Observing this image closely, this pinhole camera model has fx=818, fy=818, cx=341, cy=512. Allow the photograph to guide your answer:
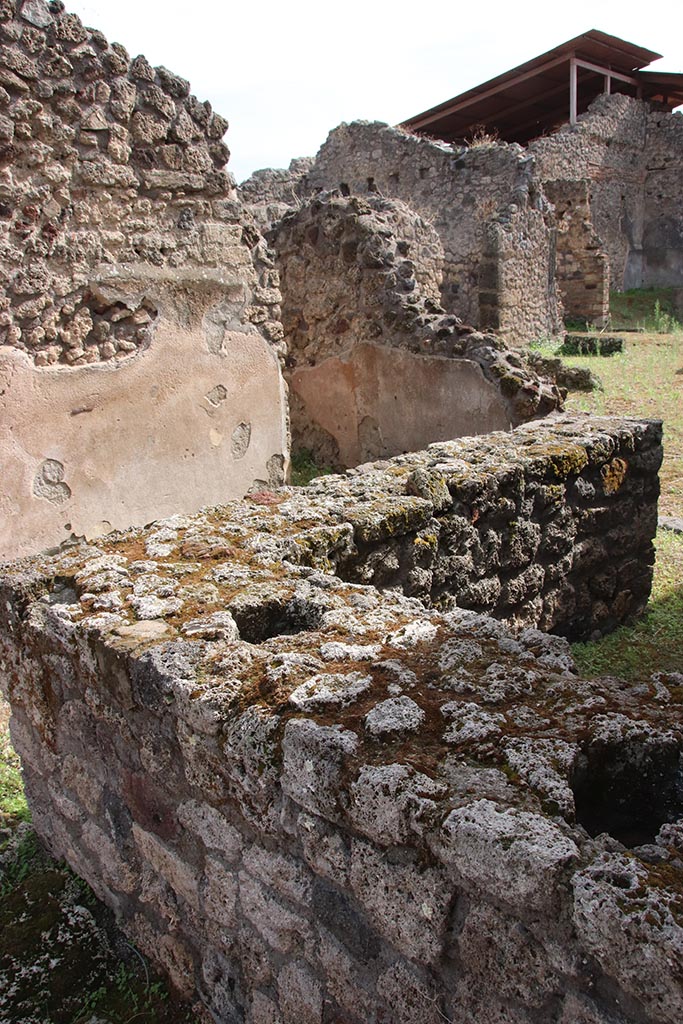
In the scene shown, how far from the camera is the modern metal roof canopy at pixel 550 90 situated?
19.0 m

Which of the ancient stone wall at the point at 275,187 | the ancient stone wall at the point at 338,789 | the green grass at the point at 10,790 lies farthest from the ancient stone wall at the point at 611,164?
the ancient stone wall at the point at 338,789

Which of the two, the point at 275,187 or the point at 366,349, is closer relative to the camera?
the point at 366,349

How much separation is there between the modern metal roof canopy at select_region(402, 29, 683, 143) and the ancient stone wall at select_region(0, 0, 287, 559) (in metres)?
17.1

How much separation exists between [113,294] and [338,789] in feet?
11.3

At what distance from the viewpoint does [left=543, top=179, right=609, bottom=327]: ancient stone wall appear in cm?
1424

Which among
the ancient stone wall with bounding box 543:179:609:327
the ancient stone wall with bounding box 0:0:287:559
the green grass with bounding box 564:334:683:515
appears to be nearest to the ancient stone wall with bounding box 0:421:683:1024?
the ancient stone wall with bounding box 0:0:287:559

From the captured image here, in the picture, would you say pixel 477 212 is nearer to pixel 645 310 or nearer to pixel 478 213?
pixel 478 213

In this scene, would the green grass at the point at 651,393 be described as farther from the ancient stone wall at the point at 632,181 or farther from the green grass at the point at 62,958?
the ancient stone wall at the point at 632,181

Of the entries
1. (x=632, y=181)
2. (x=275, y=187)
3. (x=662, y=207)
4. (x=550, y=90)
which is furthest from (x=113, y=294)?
(x=550, y=90)

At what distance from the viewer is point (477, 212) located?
523 inches

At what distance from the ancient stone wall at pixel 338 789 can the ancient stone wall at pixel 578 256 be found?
13021 mm

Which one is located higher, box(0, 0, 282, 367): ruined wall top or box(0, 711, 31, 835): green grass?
box(0, 0, 282, 367): ruined wall top

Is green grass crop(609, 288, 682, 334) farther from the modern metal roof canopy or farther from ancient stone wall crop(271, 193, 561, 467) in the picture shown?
ancient stone wall crop(271, 193, 561, 467)

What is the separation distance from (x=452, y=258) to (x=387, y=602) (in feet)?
36.7
